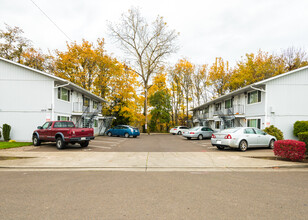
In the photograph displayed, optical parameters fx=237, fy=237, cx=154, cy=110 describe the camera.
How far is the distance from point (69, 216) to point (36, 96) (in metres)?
17.8

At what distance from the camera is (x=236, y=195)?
5355 millimetres

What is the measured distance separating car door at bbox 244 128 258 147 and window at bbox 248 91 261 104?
795 cm

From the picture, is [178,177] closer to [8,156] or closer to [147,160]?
[147,160]

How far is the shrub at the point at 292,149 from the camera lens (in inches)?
394

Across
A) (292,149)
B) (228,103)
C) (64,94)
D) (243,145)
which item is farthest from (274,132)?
(64,94)

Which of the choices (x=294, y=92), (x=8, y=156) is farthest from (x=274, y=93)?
(x=8, y=156)

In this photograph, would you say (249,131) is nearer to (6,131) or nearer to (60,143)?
(60,143)

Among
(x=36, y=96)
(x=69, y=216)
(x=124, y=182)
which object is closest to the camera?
(x=69, y=216)

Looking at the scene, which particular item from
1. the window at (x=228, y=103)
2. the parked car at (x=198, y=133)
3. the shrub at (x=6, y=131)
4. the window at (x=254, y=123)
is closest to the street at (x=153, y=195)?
the shrub at (x=6, y=131)

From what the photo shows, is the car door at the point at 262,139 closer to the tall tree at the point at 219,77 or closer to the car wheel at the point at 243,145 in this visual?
the car wheel at the point at 243,145

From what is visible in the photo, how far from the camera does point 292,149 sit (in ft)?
33.3

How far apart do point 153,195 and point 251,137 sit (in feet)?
35.8

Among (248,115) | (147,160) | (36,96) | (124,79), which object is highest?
(124,79)

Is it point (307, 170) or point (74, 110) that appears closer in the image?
point (307, 170)
